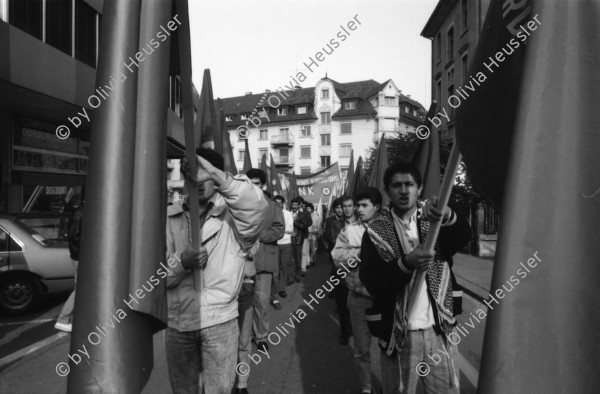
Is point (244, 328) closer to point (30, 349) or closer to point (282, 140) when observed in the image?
point (30, 349)

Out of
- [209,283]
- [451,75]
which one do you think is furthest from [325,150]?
Answer: [209,283]

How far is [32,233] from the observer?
7.17 metres

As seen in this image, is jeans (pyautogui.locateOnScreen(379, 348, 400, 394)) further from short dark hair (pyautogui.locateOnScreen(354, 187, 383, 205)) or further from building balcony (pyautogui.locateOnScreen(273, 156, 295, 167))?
building balcony (pyautogui.locateOnScreen(273, 156, 295, 167))

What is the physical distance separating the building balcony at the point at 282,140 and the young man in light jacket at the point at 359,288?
2063 inches

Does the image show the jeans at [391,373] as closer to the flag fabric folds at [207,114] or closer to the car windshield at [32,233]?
the flag fabric folds at [207,114]

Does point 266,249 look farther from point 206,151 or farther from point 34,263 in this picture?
point 34,263

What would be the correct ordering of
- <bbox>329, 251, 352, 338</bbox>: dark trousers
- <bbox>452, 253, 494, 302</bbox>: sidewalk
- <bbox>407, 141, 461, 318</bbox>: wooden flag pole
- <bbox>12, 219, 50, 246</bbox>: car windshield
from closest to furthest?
<bbox>407, 141, 461, 318</bbox>: wooden flag pole, <bbox>329, 251, 352, 338</bbox>: dark trousers, <bbox>12, 219, 50, 246</bbox>: car windshield, <bbox>452, 253, 494, 302</bbox>: sidewalk

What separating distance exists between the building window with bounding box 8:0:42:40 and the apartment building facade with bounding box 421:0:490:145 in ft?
60.1

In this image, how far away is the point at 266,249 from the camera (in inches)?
223

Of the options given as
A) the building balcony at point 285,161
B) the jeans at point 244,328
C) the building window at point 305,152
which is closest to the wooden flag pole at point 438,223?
the jeans at point 244,328

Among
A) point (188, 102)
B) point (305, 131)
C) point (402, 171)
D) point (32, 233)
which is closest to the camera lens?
point (188, 102)

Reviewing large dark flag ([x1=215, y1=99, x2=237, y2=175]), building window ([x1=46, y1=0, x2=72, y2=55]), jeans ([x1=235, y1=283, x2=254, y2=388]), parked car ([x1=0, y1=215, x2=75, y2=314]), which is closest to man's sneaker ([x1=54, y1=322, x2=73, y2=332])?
parked car ([x1=0, y1=215, x2=75, y2=314])

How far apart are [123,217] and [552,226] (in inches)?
51.7

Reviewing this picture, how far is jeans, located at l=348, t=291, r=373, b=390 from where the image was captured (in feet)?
12.8
